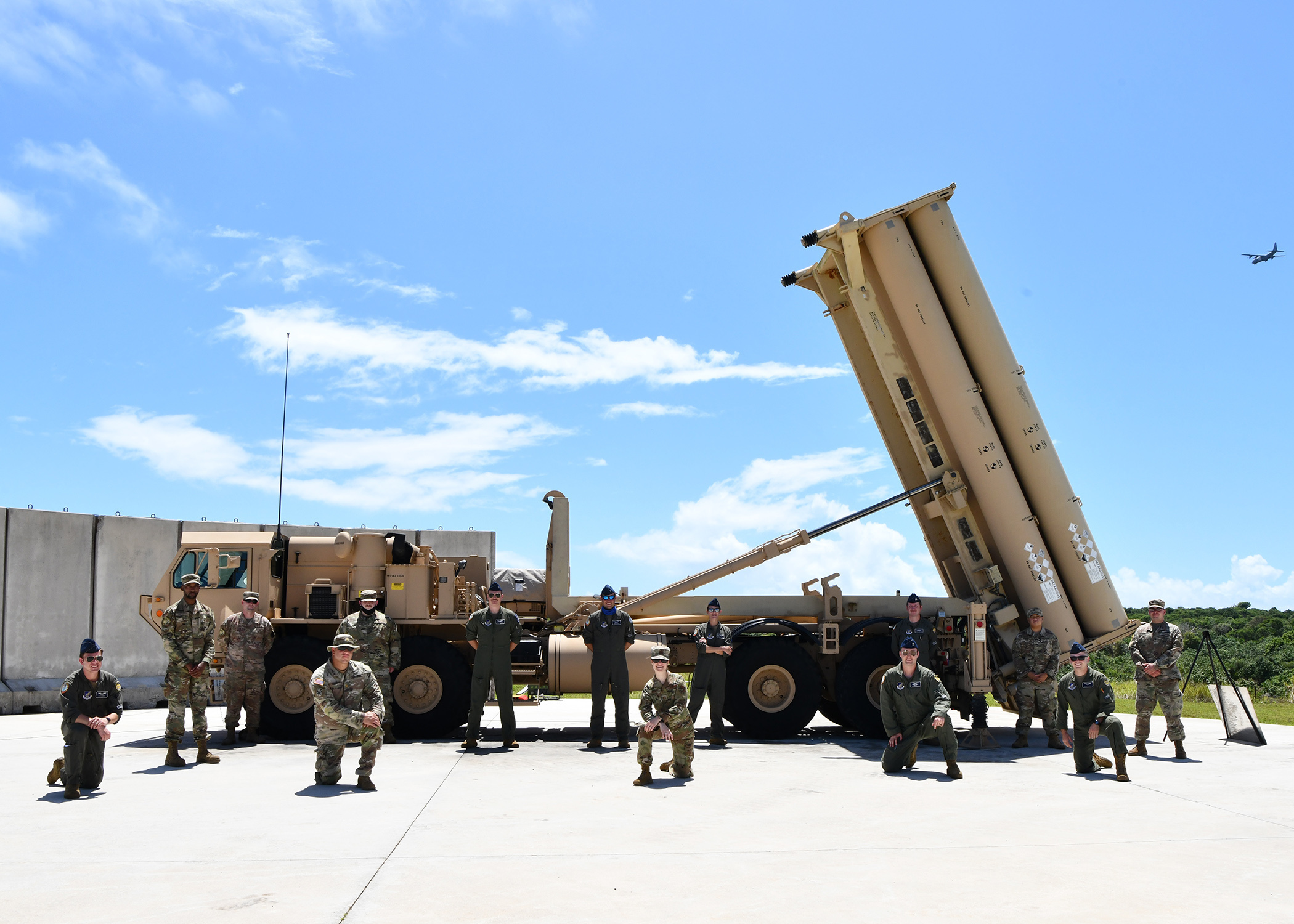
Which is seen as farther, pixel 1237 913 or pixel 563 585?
pixel 563 585

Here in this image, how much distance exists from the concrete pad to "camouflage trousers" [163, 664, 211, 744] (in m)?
0.37

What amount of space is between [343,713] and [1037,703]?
7.75 m

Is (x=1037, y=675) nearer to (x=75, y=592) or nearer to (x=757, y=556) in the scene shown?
(x=757, y=556)

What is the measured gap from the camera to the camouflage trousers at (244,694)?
1083 centimetres

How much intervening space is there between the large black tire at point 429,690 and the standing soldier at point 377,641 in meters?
0.33

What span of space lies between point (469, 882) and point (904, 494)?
8.31 metres

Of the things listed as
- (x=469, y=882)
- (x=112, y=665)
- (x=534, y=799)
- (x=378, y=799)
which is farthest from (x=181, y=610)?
(x=112, y=665)

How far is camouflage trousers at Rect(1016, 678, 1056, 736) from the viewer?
11.5 m

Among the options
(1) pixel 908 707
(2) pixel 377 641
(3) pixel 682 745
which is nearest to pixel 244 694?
(2) pixel 377 641

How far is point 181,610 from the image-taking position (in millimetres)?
9969

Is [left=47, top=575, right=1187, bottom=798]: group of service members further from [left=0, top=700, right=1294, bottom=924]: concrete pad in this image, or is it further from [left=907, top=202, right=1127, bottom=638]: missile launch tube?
[left=907, top=202, right=1127, bottom=638]: missile launch tube

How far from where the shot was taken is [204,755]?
963cm

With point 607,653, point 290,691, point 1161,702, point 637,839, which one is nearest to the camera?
point 637,839

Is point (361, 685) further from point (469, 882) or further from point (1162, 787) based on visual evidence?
point (1162, 787)
